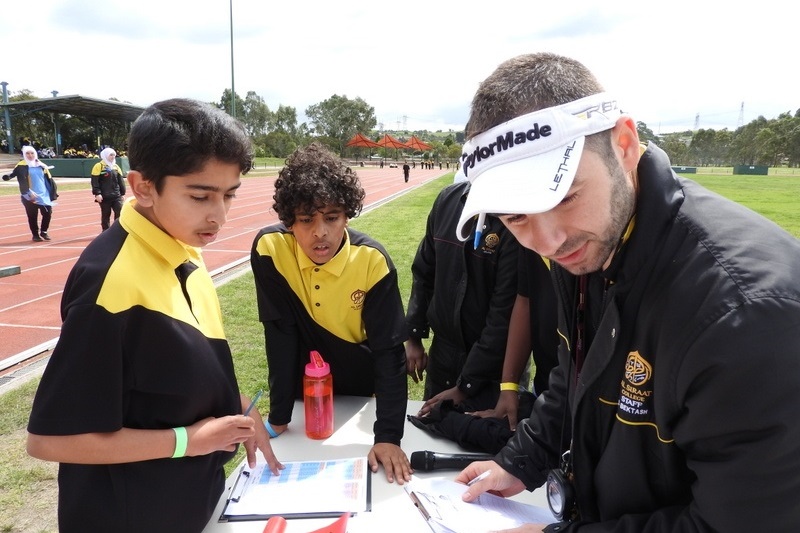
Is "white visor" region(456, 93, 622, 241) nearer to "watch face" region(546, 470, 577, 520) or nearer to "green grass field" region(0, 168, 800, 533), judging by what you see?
"watch face" region(546, 470, 577, 520)

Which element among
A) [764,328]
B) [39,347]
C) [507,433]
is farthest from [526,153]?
[39,347]

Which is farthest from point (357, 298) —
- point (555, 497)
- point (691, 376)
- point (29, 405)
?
point (29, 405)

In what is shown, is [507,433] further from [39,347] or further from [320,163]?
[39,347]

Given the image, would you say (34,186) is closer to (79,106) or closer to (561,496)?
(561,496)

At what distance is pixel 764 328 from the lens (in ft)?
2.74

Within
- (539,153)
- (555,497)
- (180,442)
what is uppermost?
(539,153)

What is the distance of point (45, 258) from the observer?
357 inches

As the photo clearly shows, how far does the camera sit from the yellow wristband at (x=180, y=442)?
1.28m

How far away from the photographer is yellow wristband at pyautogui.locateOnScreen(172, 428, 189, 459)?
4.20 ft

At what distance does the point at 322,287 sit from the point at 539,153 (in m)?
1.24

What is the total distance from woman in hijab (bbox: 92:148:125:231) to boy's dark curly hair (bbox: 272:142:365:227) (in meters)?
10.4

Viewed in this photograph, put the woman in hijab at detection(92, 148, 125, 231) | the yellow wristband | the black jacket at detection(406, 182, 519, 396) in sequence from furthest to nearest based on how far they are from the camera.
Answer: the woman in hijab at detection(92, 148, 125, 231), the black jacket at detection(406, 182, 519, 396), the yellow wristband

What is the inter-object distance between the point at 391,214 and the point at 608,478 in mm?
14612

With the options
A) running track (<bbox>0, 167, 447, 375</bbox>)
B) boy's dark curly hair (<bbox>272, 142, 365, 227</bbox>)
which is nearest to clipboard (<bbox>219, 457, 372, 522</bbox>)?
boy's dark curly hair (<bbox>272, 142, 365, 227</bbox>)
